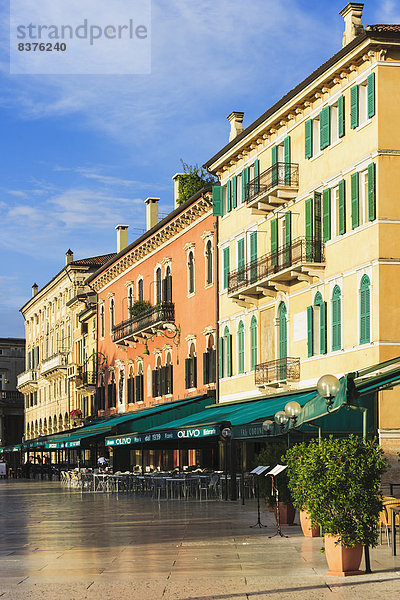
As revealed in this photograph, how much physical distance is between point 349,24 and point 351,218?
6576mm

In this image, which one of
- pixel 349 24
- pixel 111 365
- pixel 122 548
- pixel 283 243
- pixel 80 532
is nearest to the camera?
pixel 122 548

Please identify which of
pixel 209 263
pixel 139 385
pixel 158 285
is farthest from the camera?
pixel 139 385

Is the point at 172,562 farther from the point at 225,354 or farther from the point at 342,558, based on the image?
the point at 225,354

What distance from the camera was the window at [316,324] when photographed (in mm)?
32656

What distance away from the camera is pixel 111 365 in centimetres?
6438

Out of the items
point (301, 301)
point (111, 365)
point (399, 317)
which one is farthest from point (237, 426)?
point (111, 365)

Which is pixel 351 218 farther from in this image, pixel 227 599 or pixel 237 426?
pixel 227 599

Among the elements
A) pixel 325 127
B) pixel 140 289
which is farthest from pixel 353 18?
pixel 140 289

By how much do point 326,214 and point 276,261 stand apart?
385 cm

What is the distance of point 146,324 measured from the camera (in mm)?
52781

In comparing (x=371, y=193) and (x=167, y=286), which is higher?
(x=371, y=193)

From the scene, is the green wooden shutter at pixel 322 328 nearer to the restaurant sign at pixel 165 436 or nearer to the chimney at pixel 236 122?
the restaurant sign at pixel 165 436

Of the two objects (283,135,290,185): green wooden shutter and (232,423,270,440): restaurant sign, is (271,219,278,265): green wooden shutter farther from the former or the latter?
(232,423,270,440): restaurant sign

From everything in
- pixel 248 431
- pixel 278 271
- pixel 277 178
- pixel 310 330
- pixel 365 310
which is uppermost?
pixel 277 178
